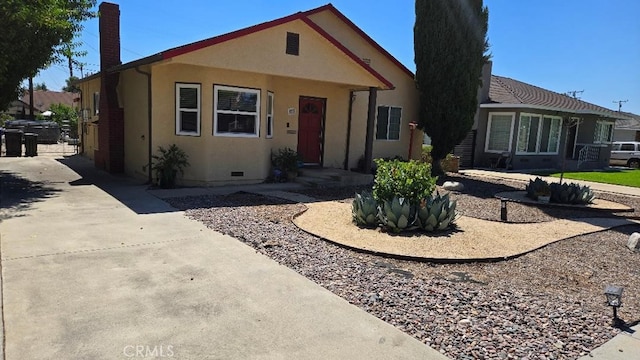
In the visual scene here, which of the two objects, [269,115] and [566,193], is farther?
[269,115]

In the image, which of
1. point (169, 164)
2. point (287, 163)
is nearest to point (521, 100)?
point (287, 163)

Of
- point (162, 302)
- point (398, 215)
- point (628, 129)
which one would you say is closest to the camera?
point (162, 302)

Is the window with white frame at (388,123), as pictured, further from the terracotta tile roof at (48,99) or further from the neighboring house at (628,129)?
the terracotta tile roof at (48,99)

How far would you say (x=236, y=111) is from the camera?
1129cm

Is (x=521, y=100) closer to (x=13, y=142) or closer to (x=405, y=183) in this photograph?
(x=405, y=183)

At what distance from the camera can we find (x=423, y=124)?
16812mm

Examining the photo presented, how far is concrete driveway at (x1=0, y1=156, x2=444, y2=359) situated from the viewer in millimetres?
3227

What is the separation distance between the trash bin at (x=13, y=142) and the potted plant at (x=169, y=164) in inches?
448

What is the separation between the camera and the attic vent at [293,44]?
37.4 ft

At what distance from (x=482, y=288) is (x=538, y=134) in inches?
820

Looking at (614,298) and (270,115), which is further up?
(270,115)

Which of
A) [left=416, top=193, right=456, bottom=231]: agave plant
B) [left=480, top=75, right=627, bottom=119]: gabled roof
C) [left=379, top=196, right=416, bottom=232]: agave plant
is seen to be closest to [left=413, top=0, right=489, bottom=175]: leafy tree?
[left=480, top=75, right=627, bottom=119]: gabled roof

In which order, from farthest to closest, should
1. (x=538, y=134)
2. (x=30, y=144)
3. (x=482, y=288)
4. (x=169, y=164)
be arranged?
1. (x=538, y=134)
2. (x=30, y=144)
3. (x=169, y=164)
4. (x=482, y=288)

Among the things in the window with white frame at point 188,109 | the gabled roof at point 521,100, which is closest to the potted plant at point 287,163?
the window with white frame at point 188,109
